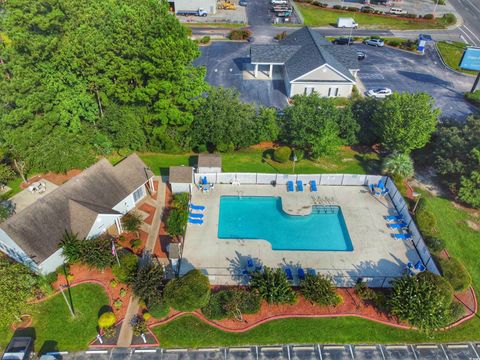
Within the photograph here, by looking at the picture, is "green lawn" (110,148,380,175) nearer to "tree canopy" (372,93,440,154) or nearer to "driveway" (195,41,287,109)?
"tree canopy" (372,93,440,154)

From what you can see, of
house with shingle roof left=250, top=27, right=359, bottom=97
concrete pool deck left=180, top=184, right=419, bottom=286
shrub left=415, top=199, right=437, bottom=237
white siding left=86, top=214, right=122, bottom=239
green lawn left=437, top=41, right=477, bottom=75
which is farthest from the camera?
green lawn left=437, top=41, right=477, bottom=75

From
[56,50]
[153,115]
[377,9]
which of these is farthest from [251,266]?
[377,9]

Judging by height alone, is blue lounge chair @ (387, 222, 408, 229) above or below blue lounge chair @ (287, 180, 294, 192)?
below

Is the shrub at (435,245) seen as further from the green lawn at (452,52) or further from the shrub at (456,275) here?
the green lawn at (452,52)

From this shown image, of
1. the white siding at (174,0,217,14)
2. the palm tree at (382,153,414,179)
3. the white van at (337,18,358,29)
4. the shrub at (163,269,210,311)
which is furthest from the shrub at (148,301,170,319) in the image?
the white siding at (174,0,217,14)

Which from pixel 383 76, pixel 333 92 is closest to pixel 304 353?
pixel 333 92

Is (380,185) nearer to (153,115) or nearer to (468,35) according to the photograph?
(153,115)

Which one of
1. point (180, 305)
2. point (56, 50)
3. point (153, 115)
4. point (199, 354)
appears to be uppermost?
point (56, 50)
